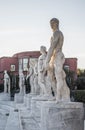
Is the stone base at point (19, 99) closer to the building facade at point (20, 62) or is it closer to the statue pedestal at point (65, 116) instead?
the statue pedestal at point (65, 116)

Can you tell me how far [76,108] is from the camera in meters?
8.35

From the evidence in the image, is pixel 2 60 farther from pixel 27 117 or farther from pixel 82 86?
pixel 27 117

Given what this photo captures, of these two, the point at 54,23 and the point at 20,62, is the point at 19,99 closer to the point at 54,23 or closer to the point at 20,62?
the point at 54,23

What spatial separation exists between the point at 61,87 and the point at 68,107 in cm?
118

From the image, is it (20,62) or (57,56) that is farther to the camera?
(20,62)

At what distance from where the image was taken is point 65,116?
830cm

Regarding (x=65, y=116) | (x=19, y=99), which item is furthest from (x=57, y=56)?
(x=19, y=99)

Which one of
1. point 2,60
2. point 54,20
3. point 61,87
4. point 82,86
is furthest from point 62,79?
point 2,60

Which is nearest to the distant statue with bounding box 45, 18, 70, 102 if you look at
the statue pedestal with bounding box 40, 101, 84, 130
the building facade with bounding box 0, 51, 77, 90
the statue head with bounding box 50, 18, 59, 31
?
the statue head with bounding box 50, 18, 59, 31

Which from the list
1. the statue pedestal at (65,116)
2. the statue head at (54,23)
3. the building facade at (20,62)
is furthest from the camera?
the building facade at (20,62)

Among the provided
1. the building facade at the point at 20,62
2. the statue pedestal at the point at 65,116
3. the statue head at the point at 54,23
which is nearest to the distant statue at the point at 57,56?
the statue head at the point at 54,23

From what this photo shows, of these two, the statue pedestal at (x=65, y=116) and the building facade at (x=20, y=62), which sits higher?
the building facade at (x=20, y=62)

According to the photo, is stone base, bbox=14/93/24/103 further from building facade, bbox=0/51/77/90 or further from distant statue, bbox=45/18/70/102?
building facade, bbox=0/51/77/90

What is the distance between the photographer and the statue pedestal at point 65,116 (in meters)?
8.27
